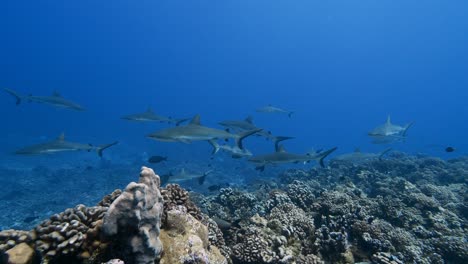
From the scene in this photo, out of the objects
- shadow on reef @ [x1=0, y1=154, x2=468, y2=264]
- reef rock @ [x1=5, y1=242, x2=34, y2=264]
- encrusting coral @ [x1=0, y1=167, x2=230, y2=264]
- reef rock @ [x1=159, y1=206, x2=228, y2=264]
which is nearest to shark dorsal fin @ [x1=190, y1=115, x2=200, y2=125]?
shadow on reef @ [x1=0, y1=154, x2=468, y2=264]

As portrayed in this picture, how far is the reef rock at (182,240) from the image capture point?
12.9ft

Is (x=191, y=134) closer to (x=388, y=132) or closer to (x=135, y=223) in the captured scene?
(x=135, y=223)

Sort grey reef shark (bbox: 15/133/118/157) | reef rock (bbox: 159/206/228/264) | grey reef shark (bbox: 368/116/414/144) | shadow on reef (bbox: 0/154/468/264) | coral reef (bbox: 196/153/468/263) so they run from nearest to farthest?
shadow on reef (bbox: 0/154/468/264), reef rock (bbox: 159/206/228/264), coral reef (bbox: 196/153/468/263), grey reef shark (bbox: 15/133/118/157), grey reef shark (bbox: 368/116/414/144)

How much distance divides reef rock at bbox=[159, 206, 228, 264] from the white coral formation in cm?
56

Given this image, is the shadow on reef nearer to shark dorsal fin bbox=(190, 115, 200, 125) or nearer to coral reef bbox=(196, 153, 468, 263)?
coral reef bbox=(196, 153, 468, 263)

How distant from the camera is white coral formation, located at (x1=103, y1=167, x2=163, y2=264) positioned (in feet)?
10.4

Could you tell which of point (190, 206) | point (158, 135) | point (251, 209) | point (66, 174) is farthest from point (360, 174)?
point (66, 174)

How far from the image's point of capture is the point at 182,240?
420 centimetres

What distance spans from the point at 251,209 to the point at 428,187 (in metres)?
8.08

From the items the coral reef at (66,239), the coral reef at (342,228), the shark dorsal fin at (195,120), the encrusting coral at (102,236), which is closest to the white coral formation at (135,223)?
the encrusting coral at (102,236)

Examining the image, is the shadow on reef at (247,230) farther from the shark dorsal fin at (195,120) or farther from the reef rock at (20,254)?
the shark dorsal fin at (195,120)

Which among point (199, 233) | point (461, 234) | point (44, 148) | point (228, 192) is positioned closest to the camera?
point (199, 233)

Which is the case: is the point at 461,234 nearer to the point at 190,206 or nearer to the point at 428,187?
the point at 428,187

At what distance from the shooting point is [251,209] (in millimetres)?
9844
